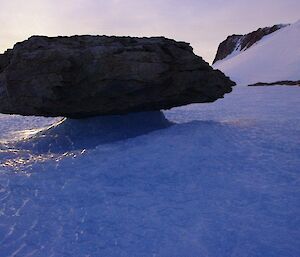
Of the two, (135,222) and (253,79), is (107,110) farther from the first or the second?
(253,79)

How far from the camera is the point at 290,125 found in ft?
47.5

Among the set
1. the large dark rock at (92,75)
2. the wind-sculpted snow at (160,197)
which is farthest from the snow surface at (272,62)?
the wind-sculpted snow at (160,197)

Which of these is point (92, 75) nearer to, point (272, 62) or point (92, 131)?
point (92, 131)

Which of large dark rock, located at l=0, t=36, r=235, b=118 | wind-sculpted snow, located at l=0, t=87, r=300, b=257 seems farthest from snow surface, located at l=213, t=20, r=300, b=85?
wind-sculpted snow, located at l=0, t=87, r=300, b=257

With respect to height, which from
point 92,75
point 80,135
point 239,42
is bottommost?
point 80,135

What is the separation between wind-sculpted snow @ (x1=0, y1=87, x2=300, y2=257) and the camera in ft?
21.1

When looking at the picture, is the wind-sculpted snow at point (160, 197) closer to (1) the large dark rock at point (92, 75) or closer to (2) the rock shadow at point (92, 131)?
(2) the rock shadow at point (92, 131)

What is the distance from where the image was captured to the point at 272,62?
76.8 meters

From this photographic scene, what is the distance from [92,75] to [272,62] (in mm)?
70348

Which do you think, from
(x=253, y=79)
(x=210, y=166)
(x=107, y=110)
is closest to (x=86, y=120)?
(x=107, y=110)

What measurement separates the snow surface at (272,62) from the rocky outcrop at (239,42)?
21.7 m

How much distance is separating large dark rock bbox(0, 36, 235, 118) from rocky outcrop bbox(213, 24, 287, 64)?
4318 inches

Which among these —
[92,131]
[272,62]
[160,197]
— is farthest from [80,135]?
[272,62]

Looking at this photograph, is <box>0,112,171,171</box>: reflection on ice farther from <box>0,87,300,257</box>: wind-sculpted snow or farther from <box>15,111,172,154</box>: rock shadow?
Result: <box>0,87,300,257</box>: wind-sculpted snow
